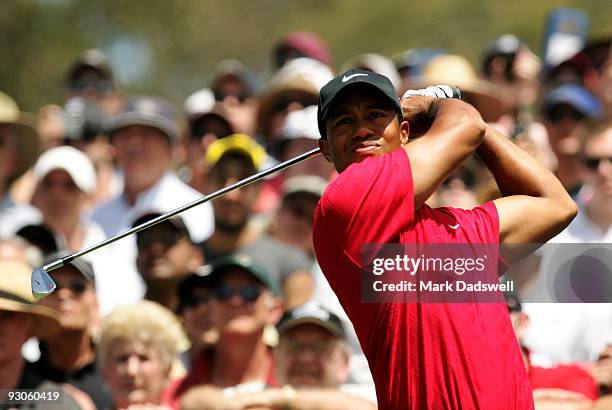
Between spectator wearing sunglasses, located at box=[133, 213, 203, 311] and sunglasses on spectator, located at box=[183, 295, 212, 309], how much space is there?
1.19 ft

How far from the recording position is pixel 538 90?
33.3 ft

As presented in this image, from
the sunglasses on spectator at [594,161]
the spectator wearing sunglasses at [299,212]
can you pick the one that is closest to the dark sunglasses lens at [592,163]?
the sunglasses on spectator at [594,161]

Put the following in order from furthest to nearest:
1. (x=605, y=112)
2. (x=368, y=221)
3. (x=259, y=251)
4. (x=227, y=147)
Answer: (x=605, y=112), (x=227, y=147), (x=259, y=251), (x=368, y=221)

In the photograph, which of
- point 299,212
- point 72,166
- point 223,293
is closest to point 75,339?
point 223,293

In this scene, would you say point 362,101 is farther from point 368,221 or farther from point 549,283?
point 549,283

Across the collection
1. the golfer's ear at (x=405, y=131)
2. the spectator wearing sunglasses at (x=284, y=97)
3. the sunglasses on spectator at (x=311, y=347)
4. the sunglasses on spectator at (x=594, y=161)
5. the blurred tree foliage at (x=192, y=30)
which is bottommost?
the sunglasses on spectator at (x=311, y=347)

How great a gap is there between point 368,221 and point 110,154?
572 cm

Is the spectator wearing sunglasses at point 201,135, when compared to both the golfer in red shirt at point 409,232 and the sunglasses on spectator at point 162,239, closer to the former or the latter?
the sunglasses on spectator at point 162,239

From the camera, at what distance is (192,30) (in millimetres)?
17969

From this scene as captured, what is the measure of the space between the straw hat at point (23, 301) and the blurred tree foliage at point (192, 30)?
28.5 feet

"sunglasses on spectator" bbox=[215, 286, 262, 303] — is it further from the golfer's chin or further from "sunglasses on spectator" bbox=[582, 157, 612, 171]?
the golfer's chin

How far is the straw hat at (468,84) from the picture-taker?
9211mm

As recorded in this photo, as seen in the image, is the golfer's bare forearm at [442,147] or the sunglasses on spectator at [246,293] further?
the sunglasses on spectator at [246,293]

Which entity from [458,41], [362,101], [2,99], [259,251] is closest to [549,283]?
[259,251]
